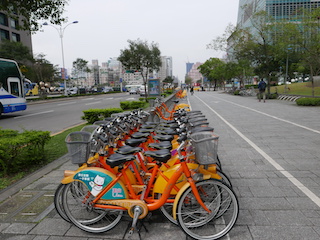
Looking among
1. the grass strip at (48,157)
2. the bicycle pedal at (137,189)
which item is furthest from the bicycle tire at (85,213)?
the grass strip at (48,157)

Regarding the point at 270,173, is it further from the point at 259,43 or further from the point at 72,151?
the point at 259,43

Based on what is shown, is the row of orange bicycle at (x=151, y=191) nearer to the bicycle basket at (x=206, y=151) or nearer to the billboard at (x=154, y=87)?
the bicycle basket at (x=206, y=151)

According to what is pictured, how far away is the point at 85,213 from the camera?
3092 millimetres

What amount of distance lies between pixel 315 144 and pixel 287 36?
15826 mm

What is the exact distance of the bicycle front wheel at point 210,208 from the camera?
258cm

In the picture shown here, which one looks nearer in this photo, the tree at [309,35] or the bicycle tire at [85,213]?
the bicycle tire at [85,213]

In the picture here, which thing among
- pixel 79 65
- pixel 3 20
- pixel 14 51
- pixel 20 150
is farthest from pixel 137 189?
pixel 3 20

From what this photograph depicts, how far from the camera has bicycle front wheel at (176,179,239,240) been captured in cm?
258

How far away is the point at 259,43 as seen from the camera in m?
25.5

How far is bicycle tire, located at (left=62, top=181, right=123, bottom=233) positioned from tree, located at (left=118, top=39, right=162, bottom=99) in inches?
724

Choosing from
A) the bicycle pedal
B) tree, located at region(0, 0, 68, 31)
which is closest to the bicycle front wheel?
the bicycle pedal

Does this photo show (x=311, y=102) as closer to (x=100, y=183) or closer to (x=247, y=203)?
(x=247, y=203)

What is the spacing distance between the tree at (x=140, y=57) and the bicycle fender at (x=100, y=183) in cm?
1856

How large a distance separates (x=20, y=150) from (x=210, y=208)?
341 centimetres
